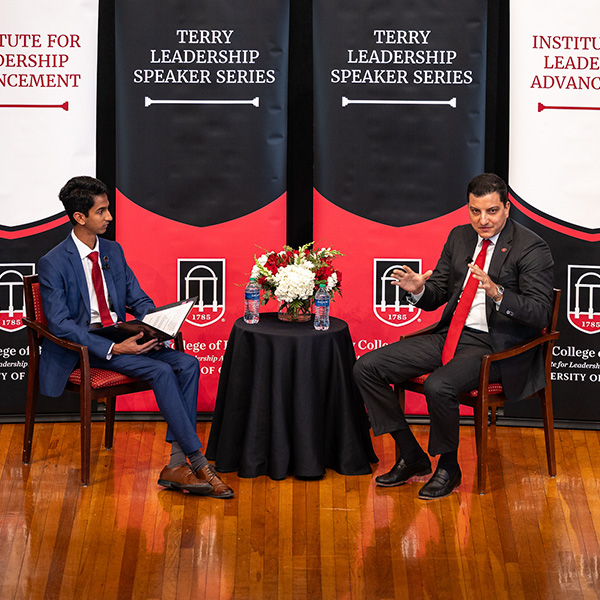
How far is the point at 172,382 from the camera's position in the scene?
454 centimetres

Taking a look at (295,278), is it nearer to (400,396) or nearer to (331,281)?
(331,281)

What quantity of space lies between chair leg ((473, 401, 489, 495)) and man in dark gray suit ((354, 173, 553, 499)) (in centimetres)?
10

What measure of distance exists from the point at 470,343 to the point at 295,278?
3.03ft

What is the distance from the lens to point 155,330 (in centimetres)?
450

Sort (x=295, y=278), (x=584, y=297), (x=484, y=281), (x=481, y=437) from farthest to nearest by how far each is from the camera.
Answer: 1. (x=584, y=297)
2. (x=295, y=278)
3. (x=481, y=437)
4. (x=484, y=281)

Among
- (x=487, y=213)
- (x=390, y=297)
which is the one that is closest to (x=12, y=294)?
(x=390, y=297)

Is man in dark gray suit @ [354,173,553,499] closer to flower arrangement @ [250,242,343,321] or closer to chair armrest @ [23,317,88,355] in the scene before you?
flower arrangement @ [250,242,343,321]

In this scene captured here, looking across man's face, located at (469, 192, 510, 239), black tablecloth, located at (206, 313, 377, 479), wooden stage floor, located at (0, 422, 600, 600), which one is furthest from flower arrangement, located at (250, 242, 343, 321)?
wooden stage floor, located at (0, 422, 600, 600)

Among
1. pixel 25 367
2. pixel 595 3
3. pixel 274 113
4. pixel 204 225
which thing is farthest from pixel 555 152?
pixel 25 367

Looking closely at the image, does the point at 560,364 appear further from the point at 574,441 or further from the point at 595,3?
the point at 595,3

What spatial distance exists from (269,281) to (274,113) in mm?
1173

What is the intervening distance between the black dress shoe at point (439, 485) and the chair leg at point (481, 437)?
0.13 metres

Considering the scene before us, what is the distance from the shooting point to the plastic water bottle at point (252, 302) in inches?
185

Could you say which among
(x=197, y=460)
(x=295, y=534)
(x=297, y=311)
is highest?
(x=297, y=311)
